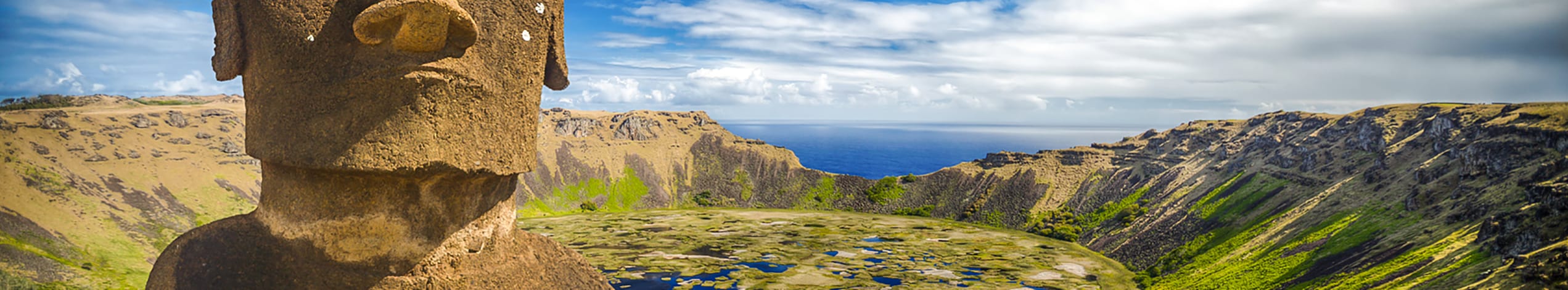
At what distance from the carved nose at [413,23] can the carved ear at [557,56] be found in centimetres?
208

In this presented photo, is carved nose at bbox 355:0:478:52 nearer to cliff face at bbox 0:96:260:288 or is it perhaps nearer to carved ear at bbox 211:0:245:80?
carved ear at bbox 211:0:245:80

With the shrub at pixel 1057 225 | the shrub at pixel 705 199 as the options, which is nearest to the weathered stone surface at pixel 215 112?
the shrub at pixel 705 199

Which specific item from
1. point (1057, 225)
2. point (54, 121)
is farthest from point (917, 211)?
point (54, 121)

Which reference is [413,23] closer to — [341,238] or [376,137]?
[376,137]

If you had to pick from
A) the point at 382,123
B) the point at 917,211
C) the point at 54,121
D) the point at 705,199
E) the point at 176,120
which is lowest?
the point at 705,199

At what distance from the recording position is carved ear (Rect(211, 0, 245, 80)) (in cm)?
1130

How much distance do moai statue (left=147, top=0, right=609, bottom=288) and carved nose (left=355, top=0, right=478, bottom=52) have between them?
0.02m

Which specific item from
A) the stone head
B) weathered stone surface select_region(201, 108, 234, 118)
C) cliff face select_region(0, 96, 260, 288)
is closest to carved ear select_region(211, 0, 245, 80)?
the stone head

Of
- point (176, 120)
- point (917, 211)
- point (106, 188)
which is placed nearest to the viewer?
point (106, 188)

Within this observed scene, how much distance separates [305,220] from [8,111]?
5209 inches

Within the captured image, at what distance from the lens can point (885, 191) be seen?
520 feet

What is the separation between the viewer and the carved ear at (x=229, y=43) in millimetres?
11305

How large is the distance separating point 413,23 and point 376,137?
68.1 inches

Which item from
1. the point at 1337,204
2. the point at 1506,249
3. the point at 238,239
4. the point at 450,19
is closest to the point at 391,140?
the point at 450,19
